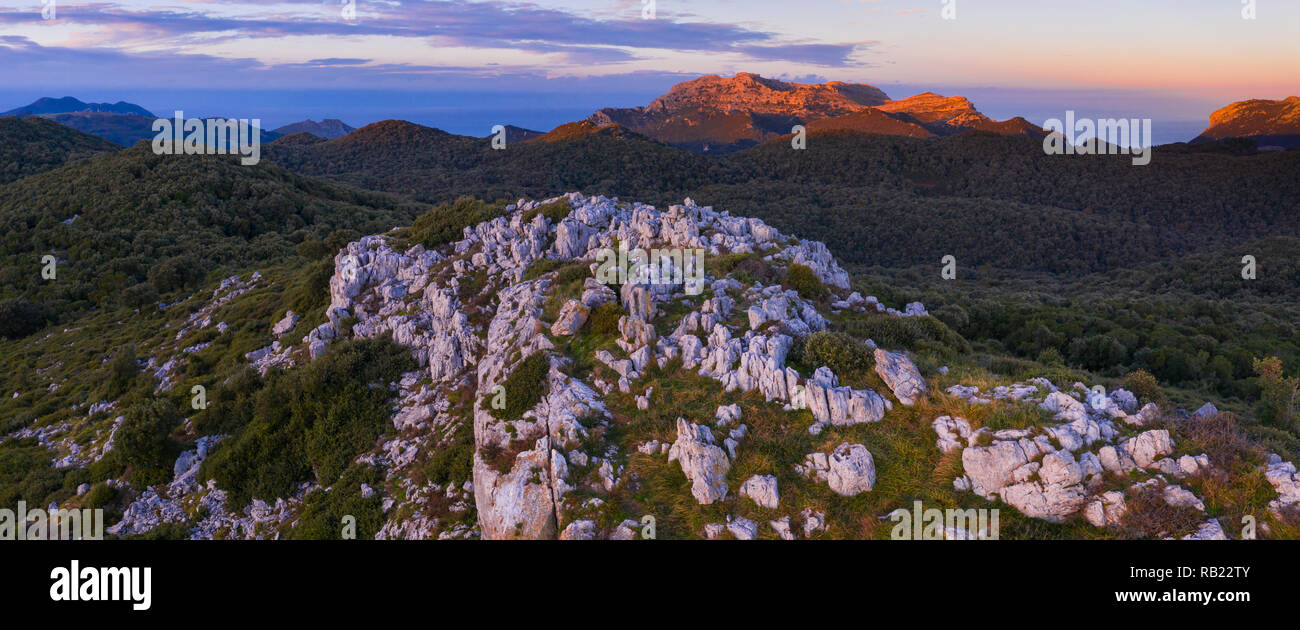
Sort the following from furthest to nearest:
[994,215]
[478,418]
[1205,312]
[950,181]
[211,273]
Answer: [950,181], [994,215], [211,273], [1205,312], [478,418]

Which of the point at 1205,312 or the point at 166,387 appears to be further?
the point at 1205,312

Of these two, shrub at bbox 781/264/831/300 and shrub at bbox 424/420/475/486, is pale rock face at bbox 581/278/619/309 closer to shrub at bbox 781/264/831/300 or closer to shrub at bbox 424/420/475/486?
shrub at bbox 424/420/475/486

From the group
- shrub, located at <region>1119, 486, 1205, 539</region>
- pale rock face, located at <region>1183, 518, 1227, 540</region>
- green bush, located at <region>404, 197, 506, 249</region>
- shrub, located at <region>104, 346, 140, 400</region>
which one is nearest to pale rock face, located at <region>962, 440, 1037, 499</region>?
shrub, located at <region>1119, 486, 1205, 539</region>

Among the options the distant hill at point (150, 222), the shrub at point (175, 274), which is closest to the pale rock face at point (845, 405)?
the shrub at point (175, 274)

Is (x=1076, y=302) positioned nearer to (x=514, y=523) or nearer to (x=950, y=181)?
(x=514, y=523)

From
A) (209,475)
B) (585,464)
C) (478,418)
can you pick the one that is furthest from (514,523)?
(209,475)

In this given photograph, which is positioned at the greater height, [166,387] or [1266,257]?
[1266,257]

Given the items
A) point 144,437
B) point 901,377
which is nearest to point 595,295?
point 901,377
